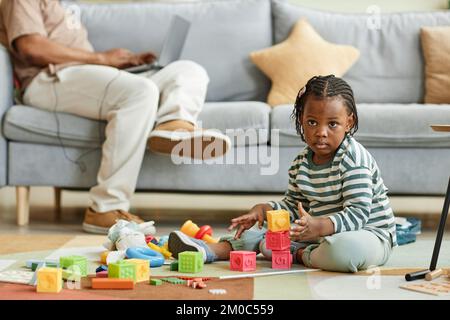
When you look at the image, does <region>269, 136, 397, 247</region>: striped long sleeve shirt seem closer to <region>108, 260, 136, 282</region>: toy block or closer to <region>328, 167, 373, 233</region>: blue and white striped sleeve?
<region>328, 167, 373, 233</region>: blue and white striped sleeve

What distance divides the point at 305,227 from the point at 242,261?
7.1 inches

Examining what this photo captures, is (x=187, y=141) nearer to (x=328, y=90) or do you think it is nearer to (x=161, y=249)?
(x=161, y=249)

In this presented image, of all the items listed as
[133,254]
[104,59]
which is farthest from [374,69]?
[133,254]

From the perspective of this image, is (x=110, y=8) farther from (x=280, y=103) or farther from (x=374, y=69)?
(x=374, y=69)

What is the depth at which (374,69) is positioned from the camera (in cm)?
314

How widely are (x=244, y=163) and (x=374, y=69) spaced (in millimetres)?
794

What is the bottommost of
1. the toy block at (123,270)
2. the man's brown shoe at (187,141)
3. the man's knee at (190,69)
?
the toy block at (123,270)

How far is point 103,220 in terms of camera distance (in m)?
2.57

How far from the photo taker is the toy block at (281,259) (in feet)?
5.92

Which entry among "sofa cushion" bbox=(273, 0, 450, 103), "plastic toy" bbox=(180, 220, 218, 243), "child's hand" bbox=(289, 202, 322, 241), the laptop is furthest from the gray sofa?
"child's hand" bbox=(289, 202, 322, 241)

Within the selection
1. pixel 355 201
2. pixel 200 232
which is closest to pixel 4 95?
pixel 200 232

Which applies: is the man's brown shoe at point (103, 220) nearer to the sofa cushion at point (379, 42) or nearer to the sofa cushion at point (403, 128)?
the sofa cushion at point (403, 128)

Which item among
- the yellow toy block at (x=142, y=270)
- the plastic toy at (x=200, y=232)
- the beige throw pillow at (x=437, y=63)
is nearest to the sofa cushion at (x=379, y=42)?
the beige throw pillow at (x=437, y=63)

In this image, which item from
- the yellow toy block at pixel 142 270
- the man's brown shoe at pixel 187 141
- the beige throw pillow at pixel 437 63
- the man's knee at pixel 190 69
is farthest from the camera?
the beige throw pillow at pixel 437 63
